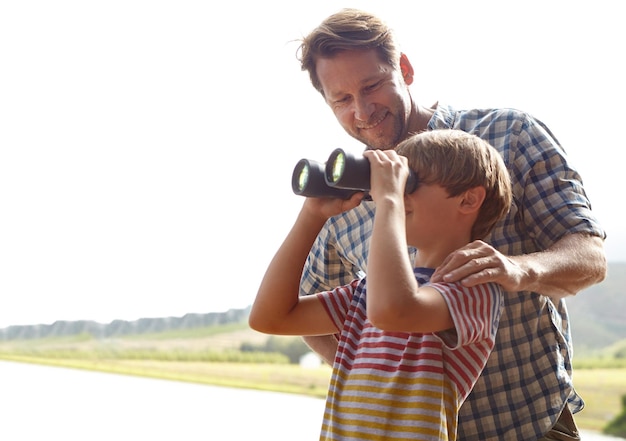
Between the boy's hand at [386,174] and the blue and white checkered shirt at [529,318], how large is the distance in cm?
34

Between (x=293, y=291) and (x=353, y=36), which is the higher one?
(x=353, y=36)

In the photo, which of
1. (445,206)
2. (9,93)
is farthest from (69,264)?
(445,206)

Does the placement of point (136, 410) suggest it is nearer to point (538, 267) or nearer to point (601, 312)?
point (601, 312)

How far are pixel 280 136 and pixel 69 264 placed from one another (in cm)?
121

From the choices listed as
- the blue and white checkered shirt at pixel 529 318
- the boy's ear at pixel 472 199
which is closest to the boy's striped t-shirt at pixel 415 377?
the boy's ear at pixel 472 199

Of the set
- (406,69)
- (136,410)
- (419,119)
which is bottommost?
(136,410)

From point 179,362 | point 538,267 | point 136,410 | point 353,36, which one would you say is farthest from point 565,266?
point 179,362

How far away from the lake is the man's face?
2.60 meters

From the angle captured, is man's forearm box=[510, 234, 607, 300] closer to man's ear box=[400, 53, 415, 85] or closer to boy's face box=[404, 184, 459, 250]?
boy's face box=[404, 184, 459, 250]

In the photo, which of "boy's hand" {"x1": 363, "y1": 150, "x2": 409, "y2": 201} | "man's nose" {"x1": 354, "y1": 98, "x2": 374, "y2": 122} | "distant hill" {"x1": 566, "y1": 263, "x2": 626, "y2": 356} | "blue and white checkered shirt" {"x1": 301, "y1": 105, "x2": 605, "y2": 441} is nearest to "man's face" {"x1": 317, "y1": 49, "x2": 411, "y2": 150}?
"man's nose" {"x1": 354, "y1": 98, "x2": 374, "y2": 122}

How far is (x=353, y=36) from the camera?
1729mm

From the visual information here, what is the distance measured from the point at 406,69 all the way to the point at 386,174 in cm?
73

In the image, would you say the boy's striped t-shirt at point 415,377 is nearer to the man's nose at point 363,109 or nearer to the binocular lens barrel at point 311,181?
the binocular lens barrel at point 311,181

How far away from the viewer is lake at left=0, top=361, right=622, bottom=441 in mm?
3969
